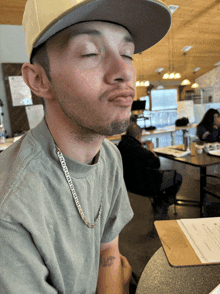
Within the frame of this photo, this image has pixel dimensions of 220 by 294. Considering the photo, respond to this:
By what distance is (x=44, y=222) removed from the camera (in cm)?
55

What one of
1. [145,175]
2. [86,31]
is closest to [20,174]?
[86,31]

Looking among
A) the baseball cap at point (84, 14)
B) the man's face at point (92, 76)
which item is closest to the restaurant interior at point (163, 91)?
the man's face at point (92, 76)

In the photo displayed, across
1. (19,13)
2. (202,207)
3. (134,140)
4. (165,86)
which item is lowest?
(202,207)

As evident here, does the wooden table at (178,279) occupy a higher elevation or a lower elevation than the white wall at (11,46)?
lower

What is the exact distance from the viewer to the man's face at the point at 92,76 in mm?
549

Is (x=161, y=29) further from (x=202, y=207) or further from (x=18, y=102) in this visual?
(x=18, y=102)

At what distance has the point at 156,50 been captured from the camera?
9266mm

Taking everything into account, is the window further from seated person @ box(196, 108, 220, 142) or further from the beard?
the beard

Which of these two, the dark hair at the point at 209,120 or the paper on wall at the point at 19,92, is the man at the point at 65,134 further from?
the paper on wall at the point at 19,92

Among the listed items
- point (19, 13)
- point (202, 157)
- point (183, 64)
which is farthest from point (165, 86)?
point (202, 157)

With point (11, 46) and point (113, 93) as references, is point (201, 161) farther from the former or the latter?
point (11, 46)

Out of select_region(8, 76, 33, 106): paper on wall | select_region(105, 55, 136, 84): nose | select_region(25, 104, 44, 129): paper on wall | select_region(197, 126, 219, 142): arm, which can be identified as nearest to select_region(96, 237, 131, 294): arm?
select_region(105, 55, 136, 84): nose

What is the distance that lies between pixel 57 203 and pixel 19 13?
212 inches

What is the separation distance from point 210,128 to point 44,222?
4.93 meters
